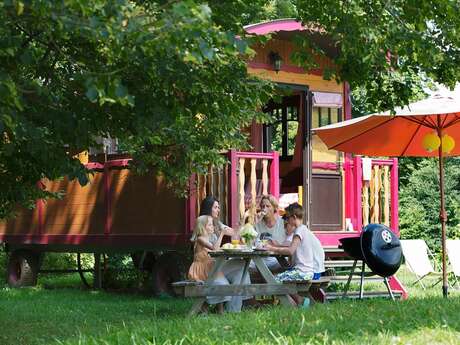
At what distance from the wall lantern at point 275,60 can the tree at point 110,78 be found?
351cm

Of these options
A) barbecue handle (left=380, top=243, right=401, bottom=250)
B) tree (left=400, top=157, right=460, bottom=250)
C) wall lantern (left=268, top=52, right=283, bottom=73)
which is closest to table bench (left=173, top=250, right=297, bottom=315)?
barbecue handle (left=380, top=243, right=401, bottom=250)

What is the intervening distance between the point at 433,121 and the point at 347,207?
274 centimetres

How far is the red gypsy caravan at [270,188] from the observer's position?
12.0m

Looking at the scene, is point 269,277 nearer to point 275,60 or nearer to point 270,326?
point 270,326

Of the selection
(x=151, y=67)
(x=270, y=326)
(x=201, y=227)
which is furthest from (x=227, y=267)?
(x=151, y=67)

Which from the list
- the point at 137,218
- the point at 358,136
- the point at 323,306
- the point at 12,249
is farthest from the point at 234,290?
the point at 12,249

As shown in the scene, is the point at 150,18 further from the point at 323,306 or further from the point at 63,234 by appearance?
the point at 63,234

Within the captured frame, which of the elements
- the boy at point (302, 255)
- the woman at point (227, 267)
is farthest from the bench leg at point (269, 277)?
the boy at point (302, 255)

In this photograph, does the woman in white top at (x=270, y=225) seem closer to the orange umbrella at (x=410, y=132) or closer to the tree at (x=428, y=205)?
the orange umbrella at (x=410, y=132)

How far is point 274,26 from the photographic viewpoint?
38.0ft

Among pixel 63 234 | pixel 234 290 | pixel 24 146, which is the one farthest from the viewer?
pixel 63 234

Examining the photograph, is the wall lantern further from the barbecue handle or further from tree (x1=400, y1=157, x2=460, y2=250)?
tree (x1=400, y1=157, x2=460, y2=250)

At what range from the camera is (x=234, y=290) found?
8.98 meters

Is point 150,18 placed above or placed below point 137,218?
above
